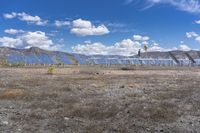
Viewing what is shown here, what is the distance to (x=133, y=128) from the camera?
696 inches

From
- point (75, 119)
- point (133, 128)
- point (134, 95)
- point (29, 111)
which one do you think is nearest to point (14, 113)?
point (29, 111)

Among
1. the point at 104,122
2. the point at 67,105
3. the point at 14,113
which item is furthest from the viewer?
the point at 67,105

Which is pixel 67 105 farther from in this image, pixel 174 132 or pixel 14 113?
pixel 174 132

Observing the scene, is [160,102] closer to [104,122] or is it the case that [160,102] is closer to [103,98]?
[103,98]

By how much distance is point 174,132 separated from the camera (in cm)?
1702

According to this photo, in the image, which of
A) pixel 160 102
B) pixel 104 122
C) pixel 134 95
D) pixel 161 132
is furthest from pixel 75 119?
pixel 134 95

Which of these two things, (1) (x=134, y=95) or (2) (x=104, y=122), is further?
(1) (x=134, y=95)

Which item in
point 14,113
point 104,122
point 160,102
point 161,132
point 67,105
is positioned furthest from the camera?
point 160,102

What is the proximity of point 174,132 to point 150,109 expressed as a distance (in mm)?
5567

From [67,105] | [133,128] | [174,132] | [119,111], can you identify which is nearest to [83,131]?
[133,128]

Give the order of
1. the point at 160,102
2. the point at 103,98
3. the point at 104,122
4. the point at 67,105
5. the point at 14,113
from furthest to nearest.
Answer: the point at 103,98
the point at 160,102
the point at 67,105
the point at 14,113
the point at 104,122

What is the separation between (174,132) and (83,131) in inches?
144

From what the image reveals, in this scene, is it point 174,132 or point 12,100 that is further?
point 12,100

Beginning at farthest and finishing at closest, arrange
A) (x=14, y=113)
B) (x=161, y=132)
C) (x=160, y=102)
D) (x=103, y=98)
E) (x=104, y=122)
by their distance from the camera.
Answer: (x=103, y=98) < (x=160, y=102) < (x=14, y=113) < (x=104, y=122) < (x=161, y=132)
